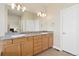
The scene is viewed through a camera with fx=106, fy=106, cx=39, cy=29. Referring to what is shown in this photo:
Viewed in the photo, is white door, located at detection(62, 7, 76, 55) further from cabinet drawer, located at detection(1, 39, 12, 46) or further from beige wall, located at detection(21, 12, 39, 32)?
cabinet drawer, located at detection(1, 39, 12, 46)

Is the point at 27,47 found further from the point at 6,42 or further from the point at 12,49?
the point at 6,42

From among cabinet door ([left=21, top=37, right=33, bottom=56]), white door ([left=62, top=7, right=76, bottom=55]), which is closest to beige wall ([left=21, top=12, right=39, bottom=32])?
cabinet door ([left=21, top=37, right=33, bottom=56])

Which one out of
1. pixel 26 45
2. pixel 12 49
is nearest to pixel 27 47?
pixel 26 45

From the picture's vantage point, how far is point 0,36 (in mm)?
2119

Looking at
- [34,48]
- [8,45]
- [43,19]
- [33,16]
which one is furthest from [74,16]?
[8,45]

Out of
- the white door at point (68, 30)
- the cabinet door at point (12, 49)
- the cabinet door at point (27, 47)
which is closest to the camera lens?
the cabinet door at point (12, 49)

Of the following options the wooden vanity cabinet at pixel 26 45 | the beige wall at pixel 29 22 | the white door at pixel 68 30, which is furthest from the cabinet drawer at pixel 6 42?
the white door at pixel 68 30

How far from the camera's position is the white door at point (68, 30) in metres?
2.89

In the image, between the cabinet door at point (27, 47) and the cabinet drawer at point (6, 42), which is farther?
the cabinet door at point (27, 47)

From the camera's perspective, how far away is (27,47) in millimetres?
2807

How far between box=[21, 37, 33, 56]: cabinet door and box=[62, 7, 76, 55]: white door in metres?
0.95

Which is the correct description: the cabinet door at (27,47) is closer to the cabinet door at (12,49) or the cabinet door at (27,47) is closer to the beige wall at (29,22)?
the cabinet door at (12,49)

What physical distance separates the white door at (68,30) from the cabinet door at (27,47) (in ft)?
3.13

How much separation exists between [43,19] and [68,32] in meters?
1.00
